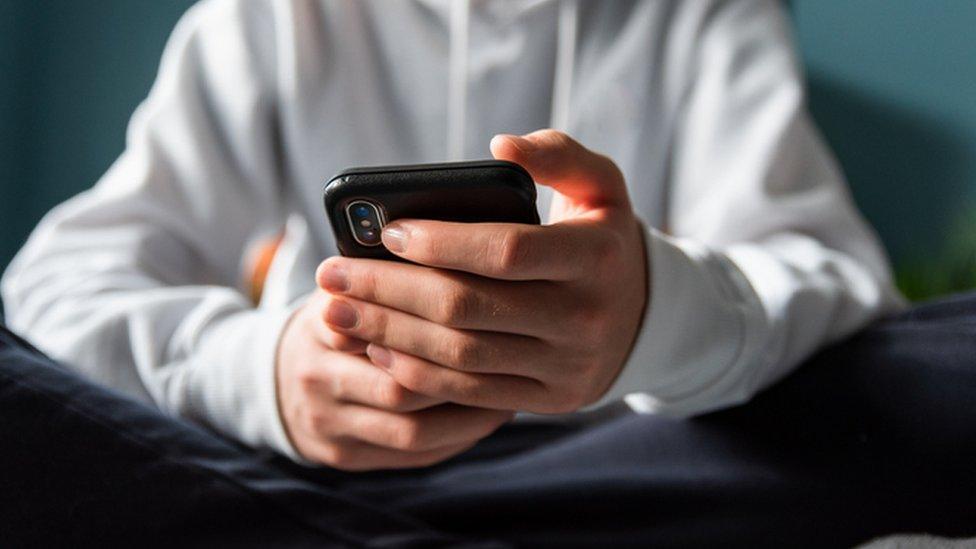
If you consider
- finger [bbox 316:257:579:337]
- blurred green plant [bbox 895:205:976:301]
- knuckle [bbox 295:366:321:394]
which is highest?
finger [bbox 316:257:579:337]

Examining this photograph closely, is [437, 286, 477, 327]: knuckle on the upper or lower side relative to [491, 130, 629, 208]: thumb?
lower

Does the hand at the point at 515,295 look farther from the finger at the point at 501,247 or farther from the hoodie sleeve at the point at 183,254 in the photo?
the hoodie sleeve at the point at 183,254

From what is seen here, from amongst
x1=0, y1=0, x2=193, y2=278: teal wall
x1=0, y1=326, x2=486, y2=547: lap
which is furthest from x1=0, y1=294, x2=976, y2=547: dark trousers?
x1=0, y1=0, x2=193, y2=278: teal wall

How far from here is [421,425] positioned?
0.52 m

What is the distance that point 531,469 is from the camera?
1.99 ft

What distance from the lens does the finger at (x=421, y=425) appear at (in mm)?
521

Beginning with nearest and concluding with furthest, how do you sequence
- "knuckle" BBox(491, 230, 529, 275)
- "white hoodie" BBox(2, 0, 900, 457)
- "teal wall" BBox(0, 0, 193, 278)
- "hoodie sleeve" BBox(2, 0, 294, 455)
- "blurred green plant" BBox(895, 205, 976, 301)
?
"knuckle" BBox(491, 230, 529, 275) < "hoodie sleeve" BBox(2, 0, 294, 455) < "white hoodie" BBox(2, 0, 900, 457) < "blurred green plant" BBox(895, 205, 976, 301) < "teal wall" BBox(0, 0, 193, 278)

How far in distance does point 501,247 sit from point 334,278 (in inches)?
4.1

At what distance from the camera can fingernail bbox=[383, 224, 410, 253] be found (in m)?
0.43

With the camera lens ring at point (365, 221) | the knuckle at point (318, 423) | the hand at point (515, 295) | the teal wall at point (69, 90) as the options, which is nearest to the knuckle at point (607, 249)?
the hand at point (515, 295)

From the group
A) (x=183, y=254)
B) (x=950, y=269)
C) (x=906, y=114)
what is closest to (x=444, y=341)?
(x=183, y=254)

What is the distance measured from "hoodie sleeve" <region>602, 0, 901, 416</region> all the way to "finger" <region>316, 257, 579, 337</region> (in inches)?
3.3

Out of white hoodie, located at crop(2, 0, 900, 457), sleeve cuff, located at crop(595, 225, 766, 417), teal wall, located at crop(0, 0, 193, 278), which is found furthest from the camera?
teal wall, located at crop(0, 0, 193, 278)

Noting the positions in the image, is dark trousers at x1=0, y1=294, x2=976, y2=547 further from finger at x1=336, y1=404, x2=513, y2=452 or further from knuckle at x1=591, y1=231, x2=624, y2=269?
knuckle at x1=591, y1=231, x2=624, y2=269
